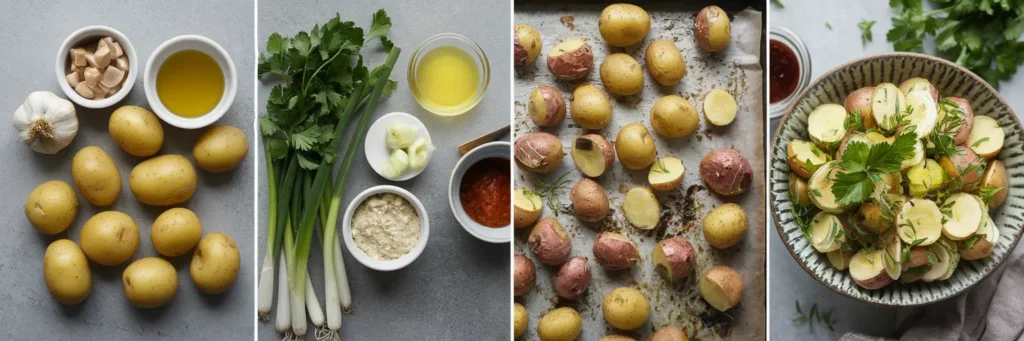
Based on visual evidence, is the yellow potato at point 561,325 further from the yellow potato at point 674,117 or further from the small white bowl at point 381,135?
the small white bowl at point 381,135

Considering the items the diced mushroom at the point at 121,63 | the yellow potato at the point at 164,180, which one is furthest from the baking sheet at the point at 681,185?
the diced mushroom at the point at 121,63

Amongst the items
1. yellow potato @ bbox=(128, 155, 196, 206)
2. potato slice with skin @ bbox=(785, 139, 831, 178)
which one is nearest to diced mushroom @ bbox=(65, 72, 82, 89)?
yellow potato @ bbox=(128, 155, 196, 206)

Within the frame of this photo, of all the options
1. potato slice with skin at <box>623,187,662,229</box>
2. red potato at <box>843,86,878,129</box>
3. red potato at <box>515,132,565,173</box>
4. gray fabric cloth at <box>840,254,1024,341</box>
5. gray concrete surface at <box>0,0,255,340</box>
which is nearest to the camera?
red potato at <box>515,132,565,173</box>

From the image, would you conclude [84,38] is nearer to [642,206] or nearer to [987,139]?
A: [642,206]

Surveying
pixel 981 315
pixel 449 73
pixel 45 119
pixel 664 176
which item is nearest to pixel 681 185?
pixel 664 176

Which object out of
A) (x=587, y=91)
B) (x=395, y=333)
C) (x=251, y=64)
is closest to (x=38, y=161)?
(x=251, y=64)

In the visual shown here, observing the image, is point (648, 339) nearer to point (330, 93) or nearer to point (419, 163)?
point (419, 163)

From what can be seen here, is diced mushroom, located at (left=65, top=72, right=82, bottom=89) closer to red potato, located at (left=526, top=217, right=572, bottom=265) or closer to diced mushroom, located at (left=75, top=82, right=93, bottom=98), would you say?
diced mushroom, located at (left=75, top=82, right=93, bottom=98)

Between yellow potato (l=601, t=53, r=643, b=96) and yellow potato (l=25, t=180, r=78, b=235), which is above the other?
yellow potato (l=601, t=53, r=643, b=96)
